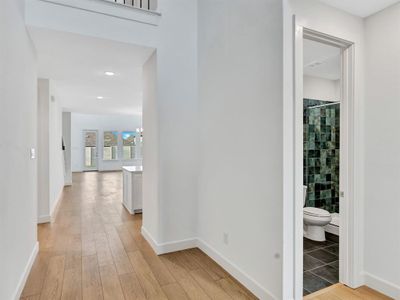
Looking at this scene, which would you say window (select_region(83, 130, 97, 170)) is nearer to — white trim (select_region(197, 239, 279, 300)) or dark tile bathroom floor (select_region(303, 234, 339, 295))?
white trim (select_region(197, 239, 279, 300))

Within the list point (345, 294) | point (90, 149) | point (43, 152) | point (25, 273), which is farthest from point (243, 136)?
point (90, 149)

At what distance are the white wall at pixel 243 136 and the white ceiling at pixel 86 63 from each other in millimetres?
946

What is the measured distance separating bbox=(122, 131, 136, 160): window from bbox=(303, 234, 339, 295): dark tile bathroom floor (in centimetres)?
1079

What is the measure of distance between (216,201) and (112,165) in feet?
35.2

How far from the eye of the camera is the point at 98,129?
11953mm

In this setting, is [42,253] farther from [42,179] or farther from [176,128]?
[176,128]

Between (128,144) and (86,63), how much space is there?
962 centimetres

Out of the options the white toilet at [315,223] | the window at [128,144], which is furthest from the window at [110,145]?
the white toilet at [315,223]

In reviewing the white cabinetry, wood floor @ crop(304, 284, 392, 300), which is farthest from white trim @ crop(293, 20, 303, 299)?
the white cabinetry

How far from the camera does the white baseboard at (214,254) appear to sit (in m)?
1.96

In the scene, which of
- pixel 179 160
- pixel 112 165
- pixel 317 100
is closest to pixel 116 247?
pixel 179 160

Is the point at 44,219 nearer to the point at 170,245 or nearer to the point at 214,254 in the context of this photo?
the point at 170,245

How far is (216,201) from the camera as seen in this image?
8.52 feet

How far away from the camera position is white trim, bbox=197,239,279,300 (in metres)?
1.91
